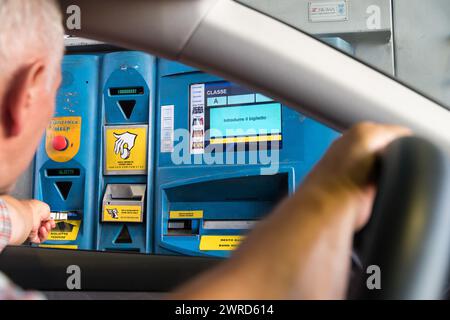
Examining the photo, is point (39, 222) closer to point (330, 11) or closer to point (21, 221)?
point (21, 221)

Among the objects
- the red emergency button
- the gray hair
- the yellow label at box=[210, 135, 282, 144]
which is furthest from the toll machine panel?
the gray hair

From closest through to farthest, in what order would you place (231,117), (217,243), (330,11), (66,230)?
1. (217,243)
2. (231,117)
3. (66,230)
4. (330,11)

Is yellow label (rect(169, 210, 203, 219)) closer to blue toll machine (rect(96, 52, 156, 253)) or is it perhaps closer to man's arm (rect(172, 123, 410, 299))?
blue toll machine (rect(96, 52, 156, 253))

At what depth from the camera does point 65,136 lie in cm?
262

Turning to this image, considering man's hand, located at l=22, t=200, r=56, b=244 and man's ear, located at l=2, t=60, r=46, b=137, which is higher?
man's ear, located at l=2, t=60, r=46, b=137

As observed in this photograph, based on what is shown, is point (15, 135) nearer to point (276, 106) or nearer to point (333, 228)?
point (333, 228)

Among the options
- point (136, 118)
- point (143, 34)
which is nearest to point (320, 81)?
point (143, 34)

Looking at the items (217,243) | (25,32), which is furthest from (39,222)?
(217,243)

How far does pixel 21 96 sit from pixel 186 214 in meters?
2.07

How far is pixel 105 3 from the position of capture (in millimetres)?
657

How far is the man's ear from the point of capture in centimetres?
39

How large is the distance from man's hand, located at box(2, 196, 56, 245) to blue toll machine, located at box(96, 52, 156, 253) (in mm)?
1414

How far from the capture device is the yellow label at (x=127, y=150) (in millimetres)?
2525

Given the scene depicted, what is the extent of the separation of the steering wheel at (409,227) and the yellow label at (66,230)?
94.5 inches
